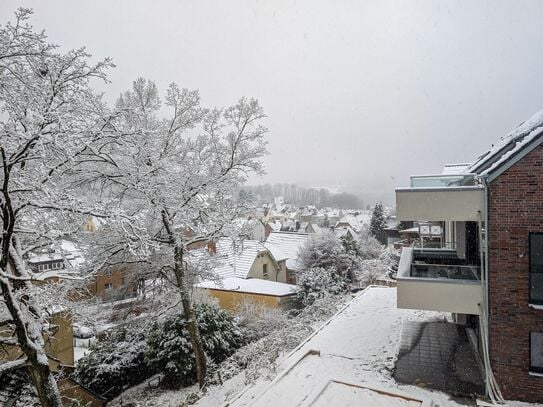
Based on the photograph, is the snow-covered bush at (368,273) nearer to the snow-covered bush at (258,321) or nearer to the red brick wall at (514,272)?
the snow-covered bush at (258,321)

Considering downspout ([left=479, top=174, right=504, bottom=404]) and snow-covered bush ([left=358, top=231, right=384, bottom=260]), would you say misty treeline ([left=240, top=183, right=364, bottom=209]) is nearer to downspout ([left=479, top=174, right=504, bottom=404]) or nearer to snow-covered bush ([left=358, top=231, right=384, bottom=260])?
snow-covered bush ([left=358, top=231, right=384, bottom=260])

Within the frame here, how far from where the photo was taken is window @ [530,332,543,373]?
288 inches

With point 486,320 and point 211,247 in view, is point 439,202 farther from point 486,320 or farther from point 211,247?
point 211,247

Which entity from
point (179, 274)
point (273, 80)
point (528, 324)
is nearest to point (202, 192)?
point (179, 274)

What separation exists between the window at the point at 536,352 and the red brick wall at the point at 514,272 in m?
0.14

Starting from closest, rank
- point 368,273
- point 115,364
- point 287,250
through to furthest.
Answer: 1. point 115,364
2. point 368,273
3. point 287,250

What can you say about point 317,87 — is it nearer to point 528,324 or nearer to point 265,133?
point 265,133

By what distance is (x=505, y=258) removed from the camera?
7.35 meters

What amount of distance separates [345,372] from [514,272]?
14.9 ft

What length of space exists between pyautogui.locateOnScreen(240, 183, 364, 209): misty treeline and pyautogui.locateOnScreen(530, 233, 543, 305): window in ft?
343

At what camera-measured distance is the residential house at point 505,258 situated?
23.6 ft

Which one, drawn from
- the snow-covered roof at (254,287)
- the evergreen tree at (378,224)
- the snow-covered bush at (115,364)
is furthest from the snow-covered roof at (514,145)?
the evergreen tree at (378,224)

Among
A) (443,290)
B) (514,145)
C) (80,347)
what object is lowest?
(80,347)

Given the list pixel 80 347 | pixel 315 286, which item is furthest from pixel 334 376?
pixel 80 347
